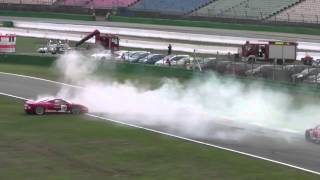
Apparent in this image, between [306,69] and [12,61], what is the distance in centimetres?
2395

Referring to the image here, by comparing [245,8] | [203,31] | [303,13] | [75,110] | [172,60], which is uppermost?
[245,8]

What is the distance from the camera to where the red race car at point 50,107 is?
29.5 meters

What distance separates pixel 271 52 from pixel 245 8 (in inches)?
1183

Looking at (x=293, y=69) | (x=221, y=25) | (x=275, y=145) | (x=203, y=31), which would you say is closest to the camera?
(x=275, y=145)

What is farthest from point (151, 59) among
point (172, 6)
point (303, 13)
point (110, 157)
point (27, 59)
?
point (172, 6)

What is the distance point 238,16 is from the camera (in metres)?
78.0

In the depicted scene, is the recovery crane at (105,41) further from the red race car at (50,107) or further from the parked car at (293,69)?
the red race car at (50,107)

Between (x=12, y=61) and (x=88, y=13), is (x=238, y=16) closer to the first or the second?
(x=88, y=13)

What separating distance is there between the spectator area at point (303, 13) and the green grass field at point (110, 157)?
1959 inches

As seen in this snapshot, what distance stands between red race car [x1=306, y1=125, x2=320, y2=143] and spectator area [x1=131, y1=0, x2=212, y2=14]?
62358mm

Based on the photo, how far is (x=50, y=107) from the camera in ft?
97.4

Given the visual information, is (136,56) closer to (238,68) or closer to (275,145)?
(238,68)

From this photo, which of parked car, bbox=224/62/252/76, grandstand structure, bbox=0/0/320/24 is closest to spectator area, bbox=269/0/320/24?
grandstand structure, bbox=0/0/320/24

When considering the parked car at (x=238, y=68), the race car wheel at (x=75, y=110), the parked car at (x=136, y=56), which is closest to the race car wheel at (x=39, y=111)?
the race car wheel at (x=75, y=110)
